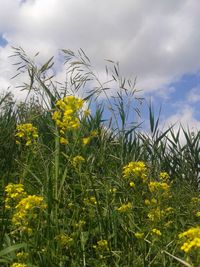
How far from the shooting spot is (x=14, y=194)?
2.21 m

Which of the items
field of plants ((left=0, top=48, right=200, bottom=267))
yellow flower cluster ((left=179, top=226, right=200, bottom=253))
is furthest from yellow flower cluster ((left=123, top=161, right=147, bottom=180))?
yellow flower cluster ((left=179, top=226, right=200, bottom=253))

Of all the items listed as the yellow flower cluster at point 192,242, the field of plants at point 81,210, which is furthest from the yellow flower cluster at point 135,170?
the yellow flower cluster at point 192,242

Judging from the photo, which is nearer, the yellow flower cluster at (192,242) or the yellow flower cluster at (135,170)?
the yellow flower cluster at (192,242)

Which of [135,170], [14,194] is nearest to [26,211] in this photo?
[14,194]

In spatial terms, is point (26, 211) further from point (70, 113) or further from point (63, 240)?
point (70, 113)

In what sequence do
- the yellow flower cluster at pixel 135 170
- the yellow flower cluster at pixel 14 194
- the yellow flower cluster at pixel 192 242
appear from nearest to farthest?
the yellow flower cluster at pixel 192 242
the yellow flower cluster at pixel 14 194
the yellow flower cluster at pixel 135 170

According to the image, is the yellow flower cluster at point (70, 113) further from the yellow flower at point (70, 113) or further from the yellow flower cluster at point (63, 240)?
the yellow flower cluster at point (63, 240)

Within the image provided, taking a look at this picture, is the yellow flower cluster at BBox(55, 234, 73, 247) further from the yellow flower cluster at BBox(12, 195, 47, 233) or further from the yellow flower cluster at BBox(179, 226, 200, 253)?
the yellow flower cluster at BBox(179, 226, 200, 253)

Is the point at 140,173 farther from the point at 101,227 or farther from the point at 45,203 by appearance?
the point at 45,203

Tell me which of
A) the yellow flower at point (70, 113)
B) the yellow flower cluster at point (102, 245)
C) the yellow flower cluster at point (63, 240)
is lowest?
the yellow flower cluster at point (63, 240)

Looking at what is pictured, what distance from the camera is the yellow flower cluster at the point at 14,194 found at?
87.0 inches

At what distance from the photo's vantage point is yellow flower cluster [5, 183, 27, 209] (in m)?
2.21

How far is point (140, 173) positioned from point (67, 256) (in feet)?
1.81

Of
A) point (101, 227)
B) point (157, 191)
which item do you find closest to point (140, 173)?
point (157, 191)
